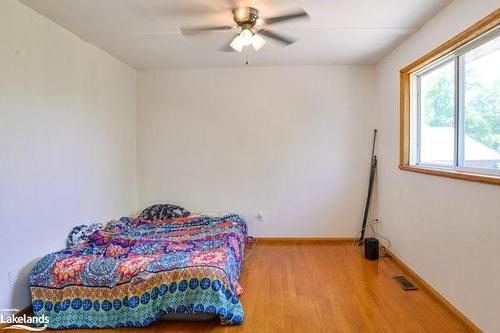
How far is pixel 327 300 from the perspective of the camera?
8.48 feet

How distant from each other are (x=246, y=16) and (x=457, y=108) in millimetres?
1829

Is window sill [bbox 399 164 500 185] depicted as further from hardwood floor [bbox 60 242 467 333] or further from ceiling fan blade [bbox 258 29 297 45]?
ceiling fan blade [bbox 258 29 297 45]

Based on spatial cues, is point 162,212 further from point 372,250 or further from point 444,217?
point 444,217

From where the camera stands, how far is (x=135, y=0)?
230cm

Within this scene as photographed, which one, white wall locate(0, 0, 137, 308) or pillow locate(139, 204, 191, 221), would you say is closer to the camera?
white wall locate(0, 0, 137, 308)

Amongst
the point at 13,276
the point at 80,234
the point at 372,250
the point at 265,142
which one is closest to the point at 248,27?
the point at 265,142

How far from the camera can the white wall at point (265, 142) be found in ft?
13.6

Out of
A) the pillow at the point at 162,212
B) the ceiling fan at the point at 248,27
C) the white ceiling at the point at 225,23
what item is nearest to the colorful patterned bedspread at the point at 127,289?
the pillow at the point at 162,212

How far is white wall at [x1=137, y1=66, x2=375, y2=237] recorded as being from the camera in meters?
4.16

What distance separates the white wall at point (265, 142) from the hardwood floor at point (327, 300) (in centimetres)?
81

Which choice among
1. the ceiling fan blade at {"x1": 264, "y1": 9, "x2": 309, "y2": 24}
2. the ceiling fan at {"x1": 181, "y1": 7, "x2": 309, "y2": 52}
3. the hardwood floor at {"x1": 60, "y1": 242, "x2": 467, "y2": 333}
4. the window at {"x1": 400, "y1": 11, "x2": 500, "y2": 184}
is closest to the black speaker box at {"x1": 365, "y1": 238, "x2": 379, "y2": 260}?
the hardwood floor at {"x1": 60, "y1": 242, "x2": 467, "y2": 333}

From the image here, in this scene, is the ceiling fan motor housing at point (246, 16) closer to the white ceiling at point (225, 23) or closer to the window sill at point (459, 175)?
the white ceiling at point (225, 23)

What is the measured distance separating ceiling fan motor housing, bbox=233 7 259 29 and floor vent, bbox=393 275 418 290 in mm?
2686

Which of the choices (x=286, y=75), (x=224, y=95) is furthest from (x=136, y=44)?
(x=286, y=75)
